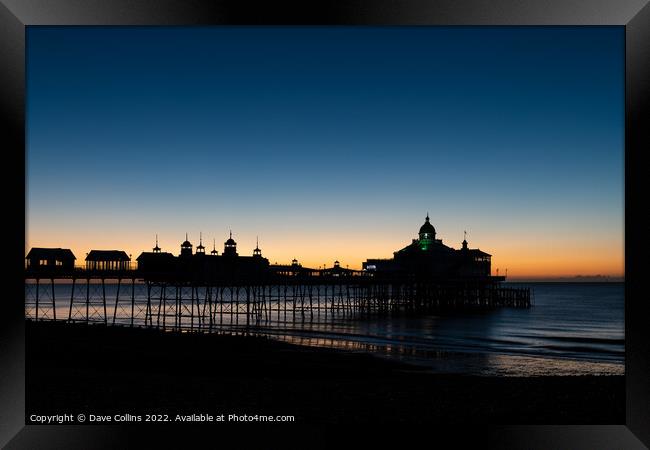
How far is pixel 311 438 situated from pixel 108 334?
2123 cm

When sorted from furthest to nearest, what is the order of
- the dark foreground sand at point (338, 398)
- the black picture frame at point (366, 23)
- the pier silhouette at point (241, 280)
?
the pier silhouette at point (241, 280), the dark foreground sand at point (338, 398), the black picture frame at point (366, 23)

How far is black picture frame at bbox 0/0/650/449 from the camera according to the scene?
570cm

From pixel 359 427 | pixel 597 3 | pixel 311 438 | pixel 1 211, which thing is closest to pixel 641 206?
pixel 597 3

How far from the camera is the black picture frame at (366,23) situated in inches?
225

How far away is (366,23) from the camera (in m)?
6.02

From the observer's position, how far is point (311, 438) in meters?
5.81

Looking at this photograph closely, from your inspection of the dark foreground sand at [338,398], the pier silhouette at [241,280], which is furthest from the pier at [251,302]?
the dark foreground sand at [338,398]

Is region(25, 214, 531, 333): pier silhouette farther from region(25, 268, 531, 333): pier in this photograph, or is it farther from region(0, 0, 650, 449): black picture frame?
region(0, 0, 650, 449): black picture frame

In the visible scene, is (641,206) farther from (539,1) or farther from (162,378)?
(162,378)

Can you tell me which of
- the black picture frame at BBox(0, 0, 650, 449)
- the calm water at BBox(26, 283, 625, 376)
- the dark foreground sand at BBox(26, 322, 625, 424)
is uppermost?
the black picture frame at BBox(0, 0, 650, 449)

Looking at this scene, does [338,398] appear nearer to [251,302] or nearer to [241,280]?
[241,280]

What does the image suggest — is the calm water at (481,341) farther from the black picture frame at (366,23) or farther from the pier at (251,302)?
the black picture frame at (366,23)


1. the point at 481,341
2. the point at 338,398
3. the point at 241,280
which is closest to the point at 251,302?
the point at 241,280

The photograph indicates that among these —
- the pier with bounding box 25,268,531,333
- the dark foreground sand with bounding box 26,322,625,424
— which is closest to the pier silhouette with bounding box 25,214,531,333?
the pier with bounding box 25,268,531,333
